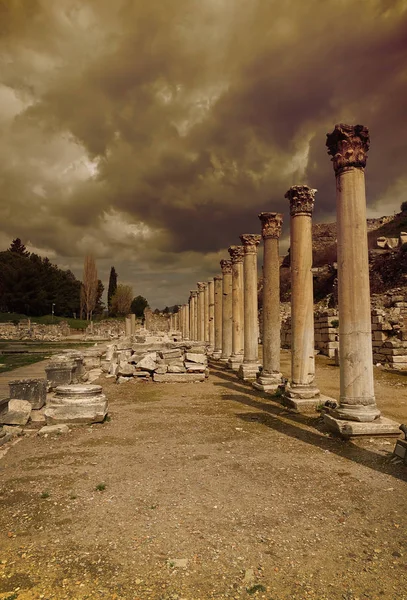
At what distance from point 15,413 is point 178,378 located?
659 centimetres

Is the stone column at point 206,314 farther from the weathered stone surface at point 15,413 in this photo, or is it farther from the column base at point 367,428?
the column base at point 367,428

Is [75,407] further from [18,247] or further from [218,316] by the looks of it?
[18,247]

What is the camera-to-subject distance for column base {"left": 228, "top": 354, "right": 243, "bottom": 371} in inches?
631

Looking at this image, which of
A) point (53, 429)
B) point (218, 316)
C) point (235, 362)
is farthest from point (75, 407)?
point (218, 316)

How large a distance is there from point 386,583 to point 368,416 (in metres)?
4.16

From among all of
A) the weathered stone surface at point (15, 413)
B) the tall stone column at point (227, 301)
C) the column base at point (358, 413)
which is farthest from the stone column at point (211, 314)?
the column base at point (358, 413)

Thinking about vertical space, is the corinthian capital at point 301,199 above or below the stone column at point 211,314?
above

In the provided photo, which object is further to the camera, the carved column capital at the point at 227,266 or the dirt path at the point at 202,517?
the carved column capital at the point at 227,266

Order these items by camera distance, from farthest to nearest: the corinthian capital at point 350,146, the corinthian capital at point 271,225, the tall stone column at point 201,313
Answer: the tall stone column at point 201,313 → the corinthian capital at point 271,225 → the corinthian capital at point 350,146

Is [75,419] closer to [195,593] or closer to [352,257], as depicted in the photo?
[195,593]

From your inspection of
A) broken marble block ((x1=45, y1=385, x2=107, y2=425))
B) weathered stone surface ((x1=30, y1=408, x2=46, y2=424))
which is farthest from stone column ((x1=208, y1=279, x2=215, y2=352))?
broken marble block ((x1=45, y1=385, x2=107, y2=425))

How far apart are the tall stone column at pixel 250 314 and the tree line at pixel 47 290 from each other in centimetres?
5743

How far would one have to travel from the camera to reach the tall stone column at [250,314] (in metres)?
13.8

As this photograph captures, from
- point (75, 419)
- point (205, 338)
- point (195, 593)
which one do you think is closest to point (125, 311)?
point (205, 338)
